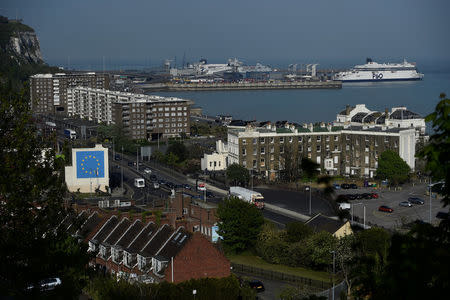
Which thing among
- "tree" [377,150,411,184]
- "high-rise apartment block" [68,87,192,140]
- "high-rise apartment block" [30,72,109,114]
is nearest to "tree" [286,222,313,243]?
"tree" [377,150,411,184]

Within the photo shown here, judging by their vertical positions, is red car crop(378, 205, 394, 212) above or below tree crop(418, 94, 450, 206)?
below

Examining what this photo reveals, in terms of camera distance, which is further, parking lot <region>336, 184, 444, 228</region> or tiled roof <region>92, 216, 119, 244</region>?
parking lot <region>336, 184, 444, 228</region>

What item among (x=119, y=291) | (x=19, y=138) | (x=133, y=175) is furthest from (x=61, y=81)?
(x=19, y=138)

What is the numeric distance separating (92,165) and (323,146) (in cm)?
464

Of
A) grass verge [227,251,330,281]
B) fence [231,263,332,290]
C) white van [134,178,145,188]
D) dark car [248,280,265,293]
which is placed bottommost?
grass verge [227,251,330,281]

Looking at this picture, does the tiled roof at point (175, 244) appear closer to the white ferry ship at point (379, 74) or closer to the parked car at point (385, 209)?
the parked car at point (385, 209)

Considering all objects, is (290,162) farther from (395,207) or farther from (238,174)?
(395,207)

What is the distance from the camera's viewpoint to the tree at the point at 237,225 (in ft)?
28.8

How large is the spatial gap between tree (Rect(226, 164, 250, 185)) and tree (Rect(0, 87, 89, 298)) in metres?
10.2

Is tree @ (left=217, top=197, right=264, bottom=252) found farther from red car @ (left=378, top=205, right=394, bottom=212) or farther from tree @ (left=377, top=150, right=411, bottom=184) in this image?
tree @ (left=377, top=150, right=411, bottom=184)

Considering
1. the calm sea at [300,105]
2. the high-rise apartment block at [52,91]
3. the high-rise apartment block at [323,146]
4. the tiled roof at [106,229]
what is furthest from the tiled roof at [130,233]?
the high-rise apartment block at [52,91]

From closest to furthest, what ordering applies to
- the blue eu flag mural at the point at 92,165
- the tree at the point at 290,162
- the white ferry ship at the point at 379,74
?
the blue eu flag mural at the point at 92,165
the tree at the point at 290,162
the white ferry ship at the point at 379,74

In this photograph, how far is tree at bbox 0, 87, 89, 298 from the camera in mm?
3219

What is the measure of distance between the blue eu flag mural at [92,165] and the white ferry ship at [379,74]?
152 ft
